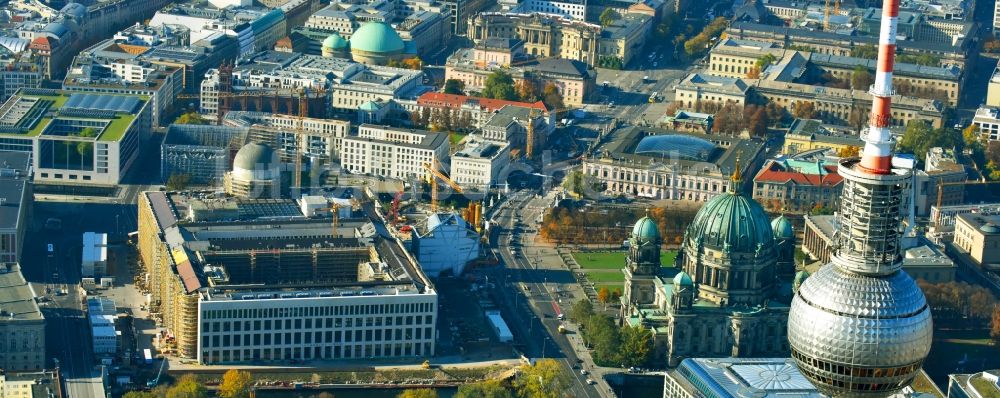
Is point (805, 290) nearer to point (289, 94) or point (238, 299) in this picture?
point (238, 299)

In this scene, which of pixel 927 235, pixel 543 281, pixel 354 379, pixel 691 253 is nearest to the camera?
pixel 354 379

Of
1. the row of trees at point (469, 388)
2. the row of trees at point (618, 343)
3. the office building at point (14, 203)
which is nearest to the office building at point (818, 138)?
the row of trees at point (618, 343)

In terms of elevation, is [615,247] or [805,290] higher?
[805,290]

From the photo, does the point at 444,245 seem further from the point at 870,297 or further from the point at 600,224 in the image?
the point at 870,297

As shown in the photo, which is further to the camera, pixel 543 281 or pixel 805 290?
pixel 543 281

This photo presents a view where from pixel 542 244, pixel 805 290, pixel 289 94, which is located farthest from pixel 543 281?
pixel 805 290

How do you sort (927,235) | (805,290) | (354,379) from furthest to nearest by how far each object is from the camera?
(927,235)
(354,379)
(805,290)
